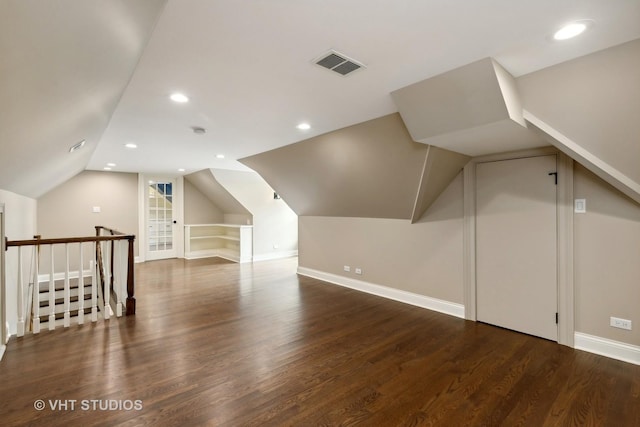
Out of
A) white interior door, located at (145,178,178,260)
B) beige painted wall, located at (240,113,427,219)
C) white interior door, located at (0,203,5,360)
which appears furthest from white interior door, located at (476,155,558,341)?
white interior door, located at (145,178,178,260)

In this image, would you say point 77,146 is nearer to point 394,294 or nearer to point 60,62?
point 60,62

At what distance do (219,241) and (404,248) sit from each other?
6.23 metres

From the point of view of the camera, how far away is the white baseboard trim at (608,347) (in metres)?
2.63

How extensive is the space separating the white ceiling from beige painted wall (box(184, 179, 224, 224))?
537cm

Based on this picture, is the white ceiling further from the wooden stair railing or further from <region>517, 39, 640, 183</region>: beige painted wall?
the wooden stair railing

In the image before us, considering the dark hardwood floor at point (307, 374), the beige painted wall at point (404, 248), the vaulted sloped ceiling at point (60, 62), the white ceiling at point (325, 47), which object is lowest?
the dark hardwood floor at point (307, 374)

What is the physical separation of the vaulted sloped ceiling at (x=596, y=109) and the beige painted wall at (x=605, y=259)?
0.26 m

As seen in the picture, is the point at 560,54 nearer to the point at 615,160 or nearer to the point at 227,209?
the point at 615,160

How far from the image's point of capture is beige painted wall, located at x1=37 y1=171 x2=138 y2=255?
22.1 feet

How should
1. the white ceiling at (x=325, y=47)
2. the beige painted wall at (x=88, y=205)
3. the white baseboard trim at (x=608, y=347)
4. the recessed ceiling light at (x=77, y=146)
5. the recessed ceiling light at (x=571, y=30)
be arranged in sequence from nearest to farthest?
the white ceiling at (x=325, y=47)
the recessed ceiling light at (x=571, y=30)
the white baseboard trim at (x=608, y=347)
the recessed ceiling light at (x=77, y=146)
the beige painted wall at (x=88, y=205)

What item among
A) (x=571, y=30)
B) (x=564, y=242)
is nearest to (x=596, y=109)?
(x=571, y=30)

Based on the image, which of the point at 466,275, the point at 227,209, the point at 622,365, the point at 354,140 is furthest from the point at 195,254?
the point at 622,365

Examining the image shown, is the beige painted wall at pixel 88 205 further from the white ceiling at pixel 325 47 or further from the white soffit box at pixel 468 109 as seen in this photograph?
Answer: the white soffit box at pixel 468 109

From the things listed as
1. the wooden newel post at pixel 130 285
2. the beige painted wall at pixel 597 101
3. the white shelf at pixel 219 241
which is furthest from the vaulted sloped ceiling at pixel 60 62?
the white shelf at pixel 219 241
